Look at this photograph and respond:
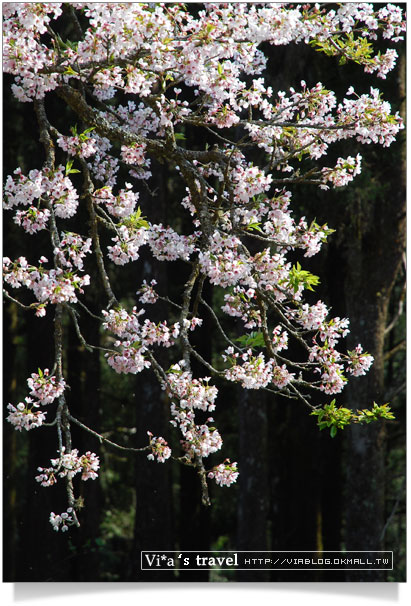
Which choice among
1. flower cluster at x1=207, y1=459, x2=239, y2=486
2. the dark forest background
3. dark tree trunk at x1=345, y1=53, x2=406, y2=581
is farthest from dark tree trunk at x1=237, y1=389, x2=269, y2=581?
flower cluster at x1=207, y1=459, x2=239, y2=486

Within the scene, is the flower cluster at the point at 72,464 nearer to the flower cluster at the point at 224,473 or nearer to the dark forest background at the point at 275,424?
the flower cluster at the point at 224,473

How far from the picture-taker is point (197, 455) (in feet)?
11.3

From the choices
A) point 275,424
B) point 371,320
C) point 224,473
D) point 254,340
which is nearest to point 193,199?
point 254,340

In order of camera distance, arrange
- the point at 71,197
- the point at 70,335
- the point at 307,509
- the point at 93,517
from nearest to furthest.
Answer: the point at 71,197 → the point at 93,517 → the point at 307,509 → the point at 70,335

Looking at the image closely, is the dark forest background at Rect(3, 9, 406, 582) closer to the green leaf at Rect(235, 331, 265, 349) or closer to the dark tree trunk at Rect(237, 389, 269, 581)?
the dark tree trunk at Rect(237, 389, 269, 581)

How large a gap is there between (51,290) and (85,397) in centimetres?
545

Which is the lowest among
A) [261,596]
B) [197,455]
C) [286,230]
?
[261,596]

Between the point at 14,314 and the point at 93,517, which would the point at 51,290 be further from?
the point at 14,314

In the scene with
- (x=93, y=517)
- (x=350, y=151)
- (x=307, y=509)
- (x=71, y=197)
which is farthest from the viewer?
(x=307, y=509)

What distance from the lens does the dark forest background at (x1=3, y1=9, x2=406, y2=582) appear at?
22.4ft

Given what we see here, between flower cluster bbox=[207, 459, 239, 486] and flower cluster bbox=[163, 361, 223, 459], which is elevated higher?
flower cluster bbox=[163, 361, 223, 459]

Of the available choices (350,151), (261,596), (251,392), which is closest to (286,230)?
(261,596)

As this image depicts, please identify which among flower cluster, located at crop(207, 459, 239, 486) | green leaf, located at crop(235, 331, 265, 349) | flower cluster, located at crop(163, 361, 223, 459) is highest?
green leaf, located at crop(235, 331, 265, 349)

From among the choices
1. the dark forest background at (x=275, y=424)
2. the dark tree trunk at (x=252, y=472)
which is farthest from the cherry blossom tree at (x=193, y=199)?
the dark tree trunk at (x=252, y=472)
